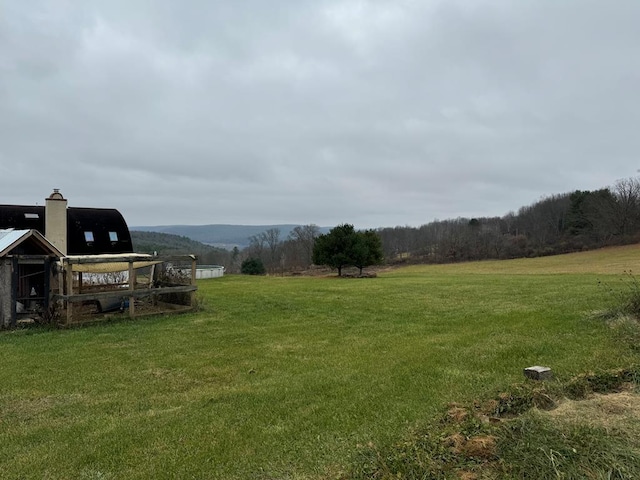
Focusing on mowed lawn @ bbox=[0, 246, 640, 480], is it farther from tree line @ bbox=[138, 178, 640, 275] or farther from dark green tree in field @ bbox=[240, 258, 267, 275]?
tree line @ bbox=[138, 178, 640, 275]

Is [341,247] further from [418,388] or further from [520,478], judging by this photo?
[520,478]

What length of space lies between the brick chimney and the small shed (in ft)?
29.8

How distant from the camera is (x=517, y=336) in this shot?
25.4ft

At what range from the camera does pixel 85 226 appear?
23.7 metres

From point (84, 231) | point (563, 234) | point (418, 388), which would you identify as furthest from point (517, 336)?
point (563, 234)

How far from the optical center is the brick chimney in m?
20.1

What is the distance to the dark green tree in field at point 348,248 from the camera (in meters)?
33.7

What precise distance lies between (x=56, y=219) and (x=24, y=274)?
31.6ft

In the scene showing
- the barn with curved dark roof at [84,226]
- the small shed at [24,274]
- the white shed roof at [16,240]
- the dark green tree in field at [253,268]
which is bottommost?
the dark green tree in field at [253,268]

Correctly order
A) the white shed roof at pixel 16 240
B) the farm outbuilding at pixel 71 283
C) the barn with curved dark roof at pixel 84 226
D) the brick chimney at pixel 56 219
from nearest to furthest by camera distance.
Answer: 1. the white shed roof at pixel 16 240
2. the farm outbuilding at pixel 71 283
3. the brick chimney at pixel 56 219
4. the barn with curved dark roof at pixel 84 226

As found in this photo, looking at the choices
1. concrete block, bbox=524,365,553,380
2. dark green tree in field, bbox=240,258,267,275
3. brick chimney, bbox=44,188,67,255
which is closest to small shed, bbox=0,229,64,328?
brick chimney, bbox=44,188,67,255

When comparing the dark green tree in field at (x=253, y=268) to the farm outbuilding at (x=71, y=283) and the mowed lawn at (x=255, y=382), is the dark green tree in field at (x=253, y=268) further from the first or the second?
the mowed lawn at (x=255, y=382)

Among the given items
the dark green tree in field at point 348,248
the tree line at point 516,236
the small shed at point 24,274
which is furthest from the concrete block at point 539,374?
the tree line at point 516,236

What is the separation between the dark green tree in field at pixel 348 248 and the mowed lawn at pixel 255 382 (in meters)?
22.5
